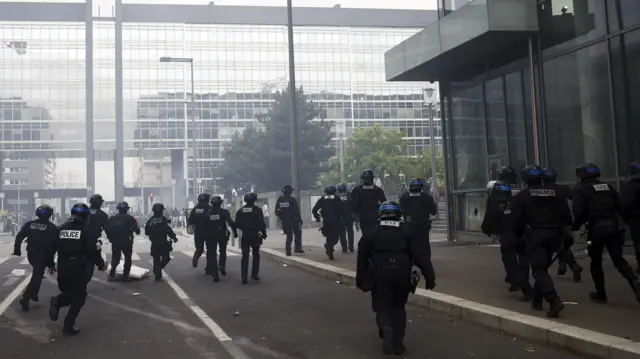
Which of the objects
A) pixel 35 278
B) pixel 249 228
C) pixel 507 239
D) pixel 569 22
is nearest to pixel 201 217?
pixel 249 228

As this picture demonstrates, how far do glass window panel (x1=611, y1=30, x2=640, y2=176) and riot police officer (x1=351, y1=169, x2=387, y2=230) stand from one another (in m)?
5.16

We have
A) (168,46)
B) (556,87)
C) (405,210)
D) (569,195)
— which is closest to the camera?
(569,195)

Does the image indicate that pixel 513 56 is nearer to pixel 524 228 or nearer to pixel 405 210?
pixel 405 210

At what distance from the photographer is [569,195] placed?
848 centimetres

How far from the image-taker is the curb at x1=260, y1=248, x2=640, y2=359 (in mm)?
5539

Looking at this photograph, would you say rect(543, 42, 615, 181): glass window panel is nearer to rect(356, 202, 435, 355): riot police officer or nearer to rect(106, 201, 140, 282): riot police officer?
rect(356, 202, 435, 355): riot police officer

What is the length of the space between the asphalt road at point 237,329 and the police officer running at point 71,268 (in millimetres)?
301

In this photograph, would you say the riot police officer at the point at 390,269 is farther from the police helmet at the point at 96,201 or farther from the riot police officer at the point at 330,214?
the riot police officer at the point at 330,214

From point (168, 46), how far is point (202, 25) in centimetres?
519

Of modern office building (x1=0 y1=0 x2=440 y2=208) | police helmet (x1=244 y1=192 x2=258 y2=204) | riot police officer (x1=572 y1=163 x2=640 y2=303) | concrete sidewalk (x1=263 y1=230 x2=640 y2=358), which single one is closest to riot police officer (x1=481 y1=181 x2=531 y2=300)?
concrete sidewalk (x1=263 y1=230 x2=640 y2=358)

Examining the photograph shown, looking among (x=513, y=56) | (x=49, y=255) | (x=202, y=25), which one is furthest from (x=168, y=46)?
(x=49, y=255)

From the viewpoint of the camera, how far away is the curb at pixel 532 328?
554 cm

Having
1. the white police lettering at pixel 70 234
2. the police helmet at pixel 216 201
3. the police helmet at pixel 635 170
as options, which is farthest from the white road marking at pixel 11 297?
the police helmet at pixel 635 170

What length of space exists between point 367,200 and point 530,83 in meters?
5.66
